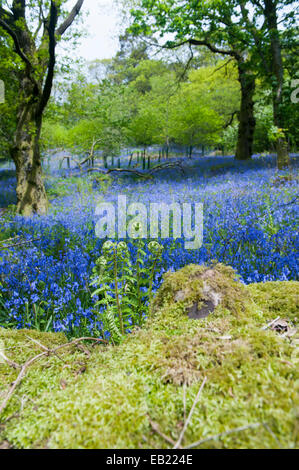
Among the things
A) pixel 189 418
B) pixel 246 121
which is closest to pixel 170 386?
pixel 189 418

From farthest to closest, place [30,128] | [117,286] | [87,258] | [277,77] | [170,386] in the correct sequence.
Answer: [277,77], [30,128], [87,258], [117,286], [170,386]

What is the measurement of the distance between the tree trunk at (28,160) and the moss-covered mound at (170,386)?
24.8 ft

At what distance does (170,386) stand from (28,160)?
28.2 ft

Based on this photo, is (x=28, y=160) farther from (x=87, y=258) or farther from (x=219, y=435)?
(x=219, y=435)

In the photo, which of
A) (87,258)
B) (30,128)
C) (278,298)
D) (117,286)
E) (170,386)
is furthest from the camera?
(30,128)

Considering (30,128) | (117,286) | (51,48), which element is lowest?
(117,286)

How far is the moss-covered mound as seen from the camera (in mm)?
726

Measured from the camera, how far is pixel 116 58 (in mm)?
54125

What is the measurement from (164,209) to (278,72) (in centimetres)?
663

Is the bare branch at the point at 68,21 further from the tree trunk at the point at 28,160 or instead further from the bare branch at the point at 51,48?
the bare branch at the point at 51,48

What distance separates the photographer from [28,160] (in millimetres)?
8211

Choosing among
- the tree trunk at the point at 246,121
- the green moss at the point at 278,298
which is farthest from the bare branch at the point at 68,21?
the green moss at the point at 278,298

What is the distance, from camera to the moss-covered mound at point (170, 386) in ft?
2.38

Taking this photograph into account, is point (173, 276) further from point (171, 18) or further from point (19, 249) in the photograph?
point (171, 18)
